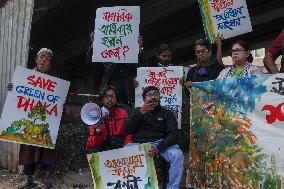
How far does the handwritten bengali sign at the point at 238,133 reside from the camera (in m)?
4.40

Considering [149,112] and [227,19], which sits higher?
[227,19]

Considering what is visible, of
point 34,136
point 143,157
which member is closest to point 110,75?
point 34,136

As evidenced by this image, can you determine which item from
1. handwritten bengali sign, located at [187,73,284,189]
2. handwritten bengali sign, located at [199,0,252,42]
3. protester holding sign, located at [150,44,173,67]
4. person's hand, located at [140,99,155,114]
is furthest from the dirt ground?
handwritten bengali sign, located at [199,0,252,42]

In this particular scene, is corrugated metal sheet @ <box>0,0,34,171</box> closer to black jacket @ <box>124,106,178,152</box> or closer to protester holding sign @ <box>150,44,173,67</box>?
protester holding sign @ <box>150,44,173,67</box>

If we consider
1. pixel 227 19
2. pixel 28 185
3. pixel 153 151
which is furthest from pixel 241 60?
pixel 28 185

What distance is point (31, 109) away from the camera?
19.0 feet

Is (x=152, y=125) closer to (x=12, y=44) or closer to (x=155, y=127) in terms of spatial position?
(x=155, y=127)

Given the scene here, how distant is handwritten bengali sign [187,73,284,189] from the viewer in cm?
440

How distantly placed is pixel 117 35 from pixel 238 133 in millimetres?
2605

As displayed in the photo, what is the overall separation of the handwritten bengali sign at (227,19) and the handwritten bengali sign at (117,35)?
110 centimetres

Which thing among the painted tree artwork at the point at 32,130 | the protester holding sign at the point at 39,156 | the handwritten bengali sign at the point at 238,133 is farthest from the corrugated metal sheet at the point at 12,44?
the handwritten bengali sign at the point at 238,133

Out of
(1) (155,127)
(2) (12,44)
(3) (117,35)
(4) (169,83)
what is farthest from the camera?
(2) (12,44)

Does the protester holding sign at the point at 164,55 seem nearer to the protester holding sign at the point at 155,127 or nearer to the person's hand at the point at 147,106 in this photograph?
the protester holding sign at the point at 155,127

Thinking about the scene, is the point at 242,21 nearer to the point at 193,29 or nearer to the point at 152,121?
the point at 152,121
